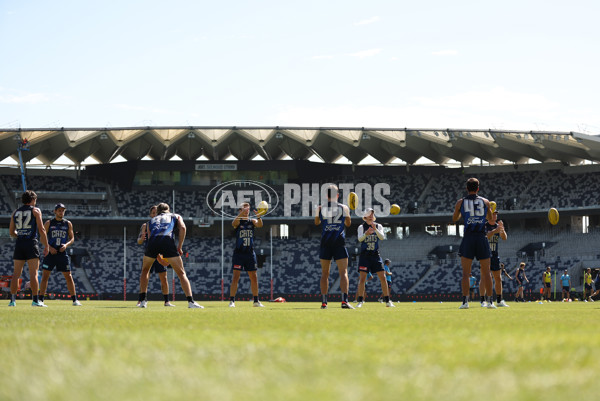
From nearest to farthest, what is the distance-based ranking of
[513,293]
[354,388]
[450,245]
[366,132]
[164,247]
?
[354,388], [164,247], [513,293], [366,132], [450,245]

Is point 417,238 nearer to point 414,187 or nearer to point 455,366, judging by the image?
point 414,187

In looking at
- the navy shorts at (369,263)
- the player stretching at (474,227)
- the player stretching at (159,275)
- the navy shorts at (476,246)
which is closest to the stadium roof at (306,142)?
the navy shorts at (369,263)

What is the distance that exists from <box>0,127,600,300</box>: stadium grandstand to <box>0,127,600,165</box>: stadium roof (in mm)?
110

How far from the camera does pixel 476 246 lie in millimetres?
12695

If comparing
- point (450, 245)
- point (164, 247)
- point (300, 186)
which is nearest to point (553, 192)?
point (450, 245)

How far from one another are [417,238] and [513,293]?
10.3 m

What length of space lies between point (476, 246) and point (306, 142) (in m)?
35.8

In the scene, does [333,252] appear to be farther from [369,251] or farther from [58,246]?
[58,246]

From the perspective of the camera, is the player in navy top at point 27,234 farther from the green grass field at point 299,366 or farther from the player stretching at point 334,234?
the green grass field at point 299,366

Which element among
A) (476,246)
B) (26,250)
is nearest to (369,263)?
(476,246)

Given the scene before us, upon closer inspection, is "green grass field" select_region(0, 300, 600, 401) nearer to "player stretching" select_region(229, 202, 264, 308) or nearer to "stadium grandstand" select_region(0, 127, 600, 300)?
"player stretching" select_region(229, 202, 264, 308)

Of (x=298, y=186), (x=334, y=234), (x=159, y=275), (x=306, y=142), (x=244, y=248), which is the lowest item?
(x=159, y=275)

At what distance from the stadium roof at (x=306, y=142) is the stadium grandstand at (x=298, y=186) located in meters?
0.11

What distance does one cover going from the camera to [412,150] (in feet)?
170
